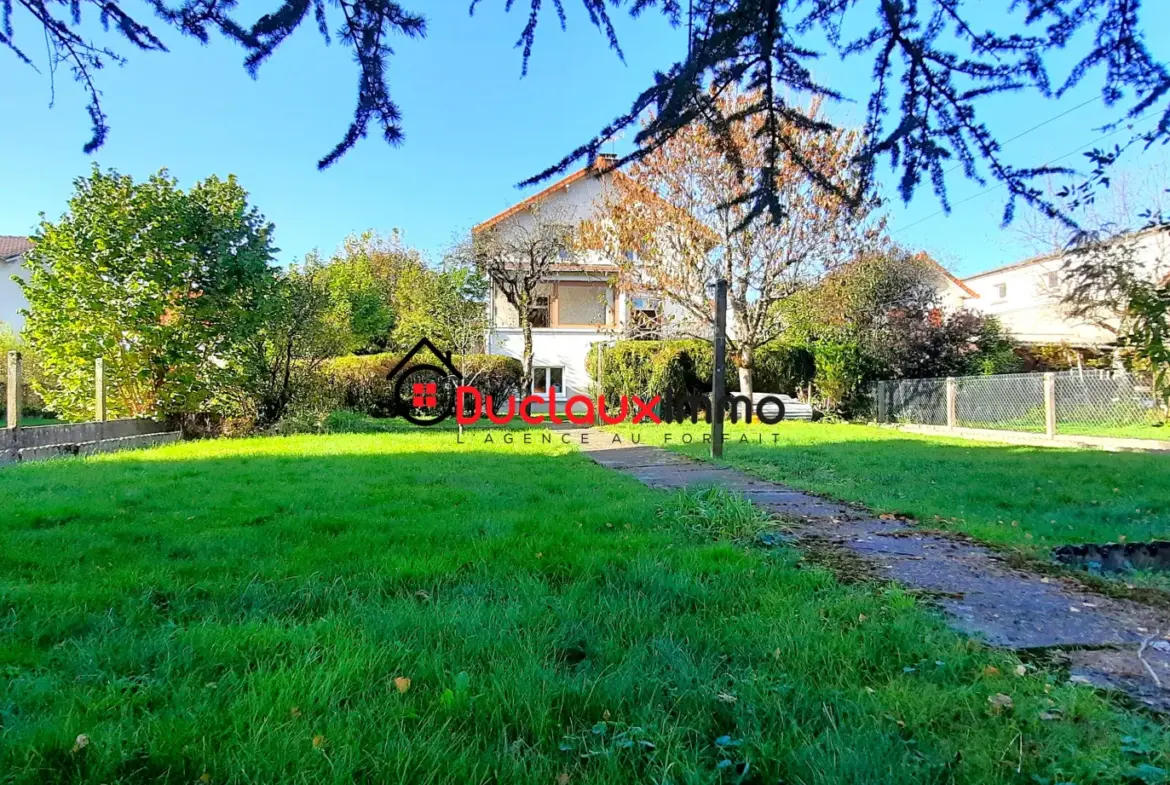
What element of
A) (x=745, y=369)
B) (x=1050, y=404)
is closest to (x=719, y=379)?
(x=1050, y=404)

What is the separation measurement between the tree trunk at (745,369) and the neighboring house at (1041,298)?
7042mm

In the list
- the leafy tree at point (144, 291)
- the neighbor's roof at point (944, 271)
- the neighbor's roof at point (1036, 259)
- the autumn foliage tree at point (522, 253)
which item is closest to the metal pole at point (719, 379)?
the neighbor's roof at point (1036, 259)

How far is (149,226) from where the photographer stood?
11234 millimetres

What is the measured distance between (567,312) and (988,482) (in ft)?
52.4

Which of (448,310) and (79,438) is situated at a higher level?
(448,310)

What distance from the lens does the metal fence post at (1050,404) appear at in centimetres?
1228

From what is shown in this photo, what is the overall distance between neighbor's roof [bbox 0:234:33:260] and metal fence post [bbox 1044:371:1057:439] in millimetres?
40343

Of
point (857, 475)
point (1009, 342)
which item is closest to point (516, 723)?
point (857, 475)

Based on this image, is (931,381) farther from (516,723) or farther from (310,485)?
(516,723)

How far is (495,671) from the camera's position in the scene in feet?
6.91

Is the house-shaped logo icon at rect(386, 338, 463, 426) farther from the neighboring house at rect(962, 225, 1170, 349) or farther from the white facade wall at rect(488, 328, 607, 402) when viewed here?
the neighboring house at rect(962, 225, 1170, 349)

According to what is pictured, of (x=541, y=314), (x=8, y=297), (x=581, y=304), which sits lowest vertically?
(x=541, y=314)

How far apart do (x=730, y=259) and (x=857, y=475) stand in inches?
378

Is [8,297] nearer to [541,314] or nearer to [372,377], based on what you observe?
[372,377]
